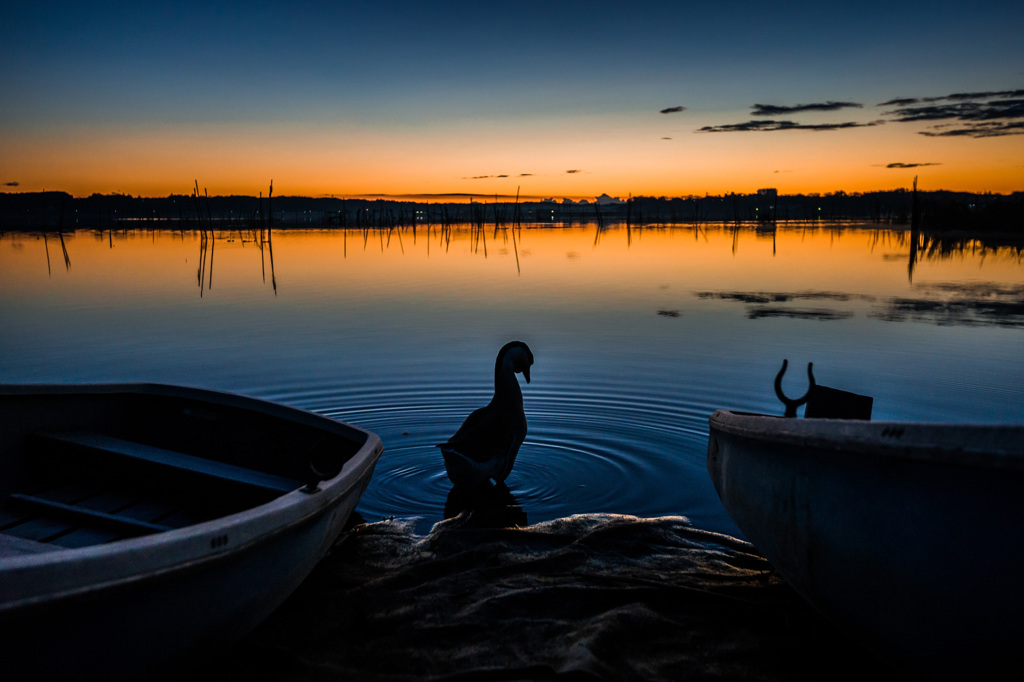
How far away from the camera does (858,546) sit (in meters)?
3.57

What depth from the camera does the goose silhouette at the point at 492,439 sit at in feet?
22.9

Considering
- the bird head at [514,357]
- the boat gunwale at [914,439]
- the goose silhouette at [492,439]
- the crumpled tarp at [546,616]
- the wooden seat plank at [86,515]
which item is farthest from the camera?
the bird head at [514,357]

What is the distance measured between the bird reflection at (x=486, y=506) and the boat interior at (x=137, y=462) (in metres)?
1.34

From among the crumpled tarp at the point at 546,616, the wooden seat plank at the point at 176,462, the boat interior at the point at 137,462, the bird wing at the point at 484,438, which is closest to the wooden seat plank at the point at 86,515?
the boat interior at the point at 137,462

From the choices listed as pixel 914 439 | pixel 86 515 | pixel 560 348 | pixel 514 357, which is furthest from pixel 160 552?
pixel 560 348

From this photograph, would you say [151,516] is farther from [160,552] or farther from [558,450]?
[558,450]

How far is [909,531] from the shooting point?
10.7ft

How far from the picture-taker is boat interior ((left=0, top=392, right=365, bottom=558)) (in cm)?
500

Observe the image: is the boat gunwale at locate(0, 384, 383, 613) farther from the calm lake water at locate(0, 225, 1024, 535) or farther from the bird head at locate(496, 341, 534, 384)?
the bird head at locate(496, 341, 534, 384)

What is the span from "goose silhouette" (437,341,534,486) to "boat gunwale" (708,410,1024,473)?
3493 millimetres

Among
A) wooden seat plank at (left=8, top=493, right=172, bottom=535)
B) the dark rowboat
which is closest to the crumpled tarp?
the dark rowboat

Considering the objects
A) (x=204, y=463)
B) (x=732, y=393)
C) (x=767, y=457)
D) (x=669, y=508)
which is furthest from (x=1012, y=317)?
(x=204, y=463)

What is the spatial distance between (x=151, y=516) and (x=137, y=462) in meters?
0.58

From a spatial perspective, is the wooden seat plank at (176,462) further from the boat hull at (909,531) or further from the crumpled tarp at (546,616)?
the boat hull at (909,531)
